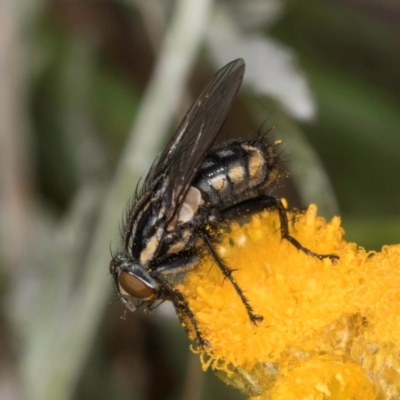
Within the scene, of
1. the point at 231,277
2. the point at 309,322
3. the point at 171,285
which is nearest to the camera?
the point at 309,322

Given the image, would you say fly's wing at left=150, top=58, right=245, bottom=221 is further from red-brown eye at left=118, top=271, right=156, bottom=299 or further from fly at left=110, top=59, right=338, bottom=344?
red-brown eye at left=118, top=271, right=156, bottom=299

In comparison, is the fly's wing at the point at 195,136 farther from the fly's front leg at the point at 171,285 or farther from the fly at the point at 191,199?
the fly's front leg at the point at 171,285

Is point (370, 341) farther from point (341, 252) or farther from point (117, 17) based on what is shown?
point (117, 17)

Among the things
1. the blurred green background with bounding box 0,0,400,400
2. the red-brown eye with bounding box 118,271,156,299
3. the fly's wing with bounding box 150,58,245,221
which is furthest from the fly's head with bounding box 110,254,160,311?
the blurred green background with bounding box 0,0,400,400

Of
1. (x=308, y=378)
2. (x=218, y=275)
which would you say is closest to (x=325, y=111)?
(x=218, y=275)

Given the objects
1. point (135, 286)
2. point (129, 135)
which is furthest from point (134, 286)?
point (129, 135)

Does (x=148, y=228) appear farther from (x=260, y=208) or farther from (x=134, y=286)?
(x=260, y=208)

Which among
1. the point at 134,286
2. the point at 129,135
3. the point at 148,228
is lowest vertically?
the point at 129,135
